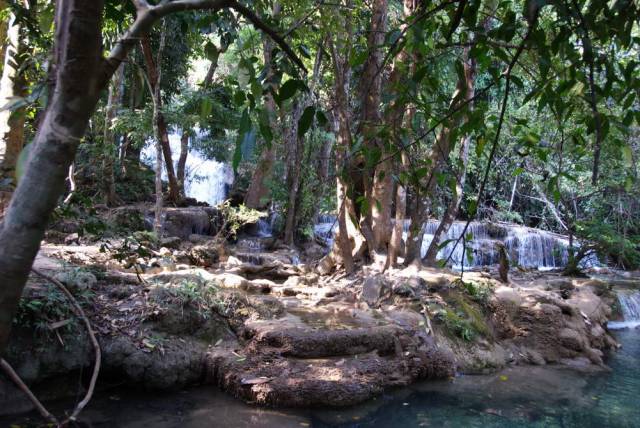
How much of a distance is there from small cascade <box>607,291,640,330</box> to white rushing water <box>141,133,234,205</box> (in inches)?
532

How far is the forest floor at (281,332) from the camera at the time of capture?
15.2 feet

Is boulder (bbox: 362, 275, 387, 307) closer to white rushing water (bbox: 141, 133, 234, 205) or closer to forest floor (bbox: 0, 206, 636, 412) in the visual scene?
forest floor (bbox: 0, 206, 636, 412)

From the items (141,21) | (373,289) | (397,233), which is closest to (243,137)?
(141,21)

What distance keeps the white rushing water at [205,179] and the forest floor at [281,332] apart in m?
11.3

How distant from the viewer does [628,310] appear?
10633 millimetres

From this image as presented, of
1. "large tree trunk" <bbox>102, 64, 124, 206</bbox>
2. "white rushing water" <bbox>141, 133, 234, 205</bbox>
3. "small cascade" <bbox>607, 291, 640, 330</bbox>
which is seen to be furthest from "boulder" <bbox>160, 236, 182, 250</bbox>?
"small cascade" <bbox>607, 291, 640, 330</bbox>

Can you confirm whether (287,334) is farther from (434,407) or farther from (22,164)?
(22,164)

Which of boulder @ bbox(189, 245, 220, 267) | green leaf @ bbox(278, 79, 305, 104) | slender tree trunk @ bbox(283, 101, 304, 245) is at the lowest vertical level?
boulder @ bbox(189, 245, 220, 267)

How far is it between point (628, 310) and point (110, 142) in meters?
12.5

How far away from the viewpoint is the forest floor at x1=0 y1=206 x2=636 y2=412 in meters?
4.62

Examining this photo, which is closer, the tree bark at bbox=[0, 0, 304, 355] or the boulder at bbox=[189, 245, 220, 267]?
the tree bark at bbox=[0, 0, 304, 355]

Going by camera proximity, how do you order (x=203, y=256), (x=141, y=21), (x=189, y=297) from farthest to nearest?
(x=203, y=256)
(x=189, y=297)
(x=141, y=21)

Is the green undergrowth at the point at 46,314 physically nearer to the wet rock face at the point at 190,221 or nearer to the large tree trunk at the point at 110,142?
the large tree trunk at the point at 110,142

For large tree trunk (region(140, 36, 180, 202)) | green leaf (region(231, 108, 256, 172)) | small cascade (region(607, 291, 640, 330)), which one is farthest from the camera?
large tree trunk (region(140, 36, 180, 202))
